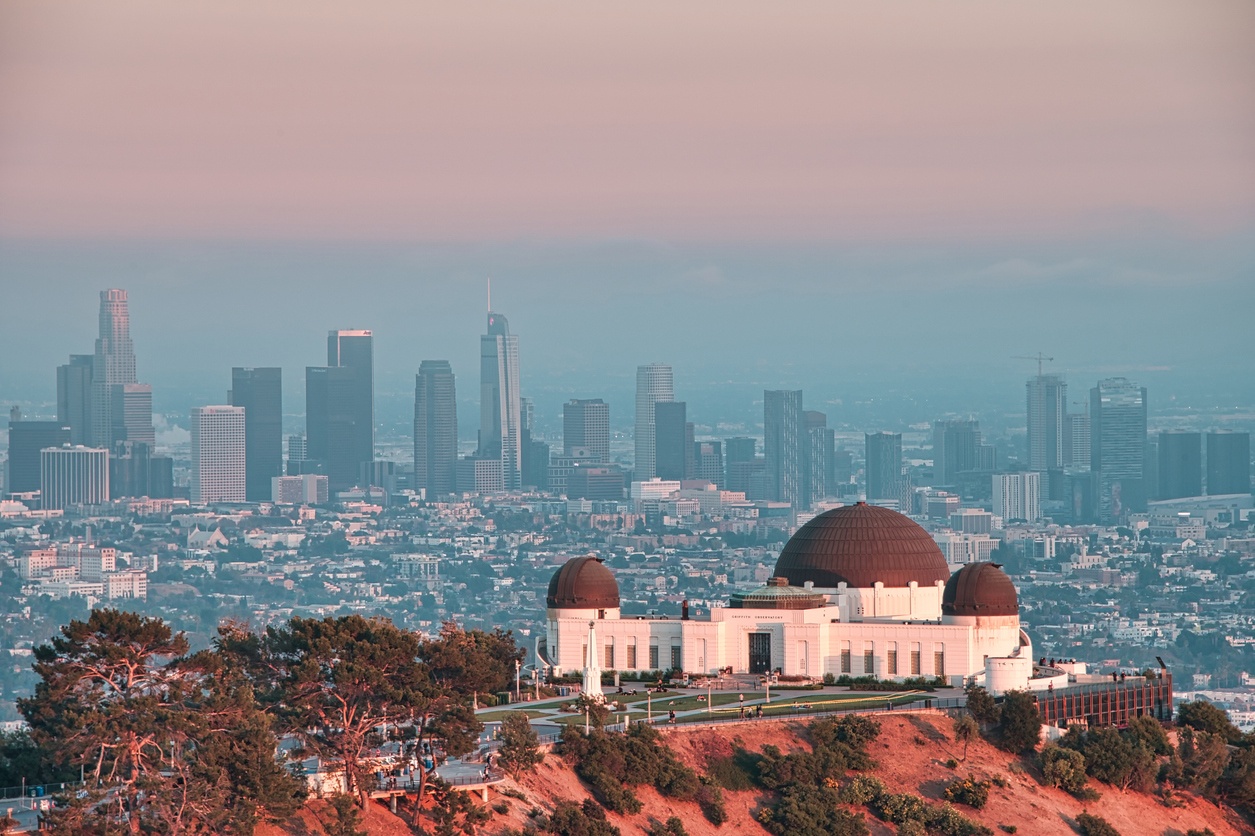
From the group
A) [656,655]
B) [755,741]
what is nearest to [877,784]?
[755,741]

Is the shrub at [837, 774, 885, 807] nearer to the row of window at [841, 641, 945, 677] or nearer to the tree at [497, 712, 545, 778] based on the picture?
the tree at [497, 712, 545, 778]

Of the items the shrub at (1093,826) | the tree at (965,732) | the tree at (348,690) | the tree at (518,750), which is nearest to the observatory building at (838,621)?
the tree at (965,732)

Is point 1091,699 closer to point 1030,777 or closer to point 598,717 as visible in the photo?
point 1030,777

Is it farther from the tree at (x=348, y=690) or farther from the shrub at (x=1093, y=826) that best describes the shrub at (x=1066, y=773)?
the tree at (x=348, y=690)

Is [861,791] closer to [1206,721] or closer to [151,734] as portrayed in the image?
[1206,721]

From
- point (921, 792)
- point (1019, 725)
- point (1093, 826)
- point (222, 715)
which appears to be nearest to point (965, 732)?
point (1019, 725)

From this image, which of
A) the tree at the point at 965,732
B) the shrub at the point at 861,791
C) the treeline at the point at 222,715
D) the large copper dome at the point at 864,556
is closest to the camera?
Result: the treeline at the point at 222,715
